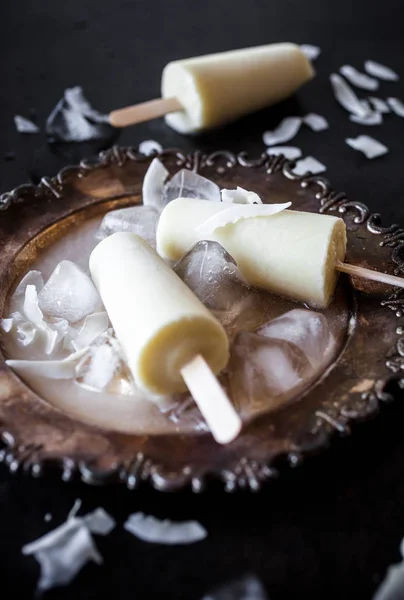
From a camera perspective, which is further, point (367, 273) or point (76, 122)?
point (76, 122)

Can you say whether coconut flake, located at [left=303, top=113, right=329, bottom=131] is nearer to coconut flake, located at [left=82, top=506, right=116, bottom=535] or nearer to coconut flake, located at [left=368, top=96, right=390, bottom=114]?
coconut flake, located at [left=368, top=96, right=390, bottom=114]

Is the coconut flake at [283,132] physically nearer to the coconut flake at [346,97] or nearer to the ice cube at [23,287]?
the coconut flake at [346,97]

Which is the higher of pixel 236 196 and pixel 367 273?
pixel 236 196

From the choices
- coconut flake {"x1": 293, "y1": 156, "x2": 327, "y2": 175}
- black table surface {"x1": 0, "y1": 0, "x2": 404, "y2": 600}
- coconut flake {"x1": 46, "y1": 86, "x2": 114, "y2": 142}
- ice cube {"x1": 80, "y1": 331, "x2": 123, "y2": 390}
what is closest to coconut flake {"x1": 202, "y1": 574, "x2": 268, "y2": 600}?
black table surface {"x1": 0, "y1": 0, "x2": 404, "y2": 600}

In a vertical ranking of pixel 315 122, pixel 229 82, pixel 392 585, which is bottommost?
pixel 392 585


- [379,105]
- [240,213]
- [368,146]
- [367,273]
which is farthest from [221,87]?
[367,273]

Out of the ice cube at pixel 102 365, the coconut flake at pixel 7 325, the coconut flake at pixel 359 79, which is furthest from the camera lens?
the coconut flake at pixel 359 79

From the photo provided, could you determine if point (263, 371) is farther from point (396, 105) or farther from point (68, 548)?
point (396, 105)

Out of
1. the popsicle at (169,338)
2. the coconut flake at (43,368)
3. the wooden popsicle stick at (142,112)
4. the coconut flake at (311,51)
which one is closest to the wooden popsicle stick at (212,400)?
the popsicle at (169,338)
